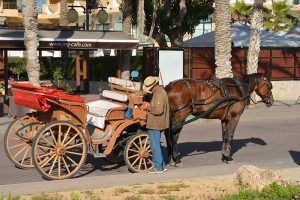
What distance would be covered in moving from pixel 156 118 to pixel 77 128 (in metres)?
1.48

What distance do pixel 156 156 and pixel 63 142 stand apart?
5.55 ft

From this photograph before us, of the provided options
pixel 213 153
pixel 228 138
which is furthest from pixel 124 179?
pixel 213 153

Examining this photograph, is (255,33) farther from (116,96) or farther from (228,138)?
(116,96)

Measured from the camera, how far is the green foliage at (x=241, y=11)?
53.4 meters

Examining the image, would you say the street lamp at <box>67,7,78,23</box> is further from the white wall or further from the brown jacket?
the brown jacket

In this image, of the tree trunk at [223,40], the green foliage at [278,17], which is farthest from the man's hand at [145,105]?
the green foliage at [278,17]

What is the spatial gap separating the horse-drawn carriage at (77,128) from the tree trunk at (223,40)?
480 inches

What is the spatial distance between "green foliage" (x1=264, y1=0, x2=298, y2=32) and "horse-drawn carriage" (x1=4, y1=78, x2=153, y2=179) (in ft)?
130

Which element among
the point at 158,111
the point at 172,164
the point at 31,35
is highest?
the point at 31,35

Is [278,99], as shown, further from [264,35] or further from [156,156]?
[156,156]

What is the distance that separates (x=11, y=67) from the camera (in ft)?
151

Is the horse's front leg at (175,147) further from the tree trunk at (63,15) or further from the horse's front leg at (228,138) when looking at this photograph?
the tree trunk at (63,15)

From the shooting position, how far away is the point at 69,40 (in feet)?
83.3

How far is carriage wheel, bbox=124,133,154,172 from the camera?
12.5 meters
